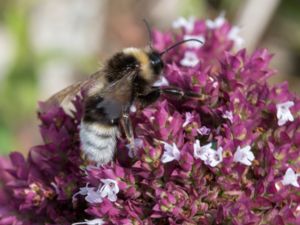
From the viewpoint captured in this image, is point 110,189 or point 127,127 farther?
point 127,127

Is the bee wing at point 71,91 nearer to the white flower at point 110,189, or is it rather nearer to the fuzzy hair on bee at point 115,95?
the fuzzy hair on bee at point 115,95

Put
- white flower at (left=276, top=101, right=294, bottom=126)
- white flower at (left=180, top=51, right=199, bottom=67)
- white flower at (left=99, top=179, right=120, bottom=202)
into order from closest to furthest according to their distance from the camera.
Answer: white flower at (left=99, top=179, right=120, bottom=202), white flower at (left=276, top=101, right=294, bottom=126), white flower at (left=180, top=51, right=199, bottom=67)

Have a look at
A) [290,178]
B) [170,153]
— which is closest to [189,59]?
[170,153]

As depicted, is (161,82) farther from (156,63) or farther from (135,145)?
(135,145)

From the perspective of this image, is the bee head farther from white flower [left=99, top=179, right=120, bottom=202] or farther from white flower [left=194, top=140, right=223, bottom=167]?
white flower [left=99, top=179, right=120, bottom=202]

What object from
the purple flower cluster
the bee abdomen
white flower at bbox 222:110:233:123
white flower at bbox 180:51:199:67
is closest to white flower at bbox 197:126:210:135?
the purple flower cluster

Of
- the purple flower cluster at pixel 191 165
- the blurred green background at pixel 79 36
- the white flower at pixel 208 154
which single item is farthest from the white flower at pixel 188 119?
the blurred green background at pixel 79 36

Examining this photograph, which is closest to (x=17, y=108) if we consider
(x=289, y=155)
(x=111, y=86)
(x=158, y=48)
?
(x=158, y=48)
